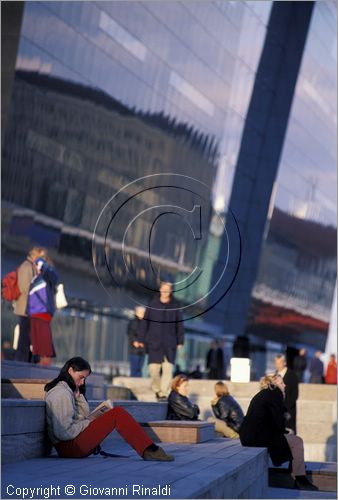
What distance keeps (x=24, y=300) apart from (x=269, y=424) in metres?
4.68

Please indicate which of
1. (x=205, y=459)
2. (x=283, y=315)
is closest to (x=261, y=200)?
(x=283, y=315)

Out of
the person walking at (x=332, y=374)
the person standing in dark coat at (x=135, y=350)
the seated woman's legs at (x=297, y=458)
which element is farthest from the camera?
the person walking at (x=332, y=374)

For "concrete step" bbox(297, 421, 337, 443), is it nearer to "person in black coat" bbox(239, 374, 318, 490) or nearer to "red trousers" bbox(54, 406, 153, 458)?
"person in black coat" bbox(239, 374, 318, 490)

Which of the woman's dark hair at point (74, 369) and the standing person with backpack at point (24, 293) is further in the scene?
the standing person with backpack at point (24, 293)

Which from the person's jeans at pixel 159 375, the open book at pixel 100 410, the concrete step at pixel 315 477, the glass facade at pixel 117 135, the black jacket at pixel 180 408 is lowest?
the concrete step at pixel 315 477

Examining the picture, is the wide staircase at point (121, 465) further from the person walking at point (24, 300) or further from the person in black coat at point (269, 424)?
the person walking at point (24, 300)

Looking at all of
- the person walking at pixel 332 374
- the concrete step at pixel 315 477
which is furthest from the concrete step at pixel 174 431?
the person walking at pixel 332 374

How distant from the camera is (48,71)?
29.5 metres

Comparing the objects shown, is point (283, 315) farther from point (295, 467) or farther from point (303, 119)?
point (295, 467)

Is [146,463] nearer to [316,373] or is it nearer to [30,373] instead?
[30,373]

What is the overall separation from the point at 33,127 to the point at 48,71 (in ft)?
4.70

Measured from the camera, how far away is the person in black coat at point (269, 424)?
14.9 metres

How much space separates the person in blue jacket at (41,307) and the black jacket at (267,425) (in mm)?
4152

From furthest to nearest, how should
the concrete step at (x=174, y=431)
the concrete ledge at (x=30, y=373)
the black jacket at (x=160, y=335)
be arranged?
1. the black jacket at (x=160, y=335)
2. the concrete ledge at (x=30, y=373)
3. the concrete step at (x=174, y=431)
